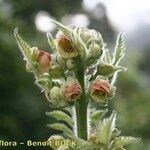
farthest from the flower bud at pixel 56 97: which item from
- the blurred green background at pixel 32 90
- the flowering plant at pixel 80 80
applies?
the blurred green background at pixel 32 90

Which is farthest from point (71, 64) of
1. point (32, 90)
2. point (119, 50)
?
point (32, 90)

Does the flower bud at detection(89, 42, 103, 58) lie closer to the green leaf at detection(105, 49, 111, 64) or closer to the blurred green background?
the green leaf at detection(105, 49, 111, 64)

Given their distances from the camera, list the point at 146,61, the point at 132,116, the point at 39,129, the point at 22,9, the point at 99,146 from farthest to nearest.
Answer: the point at 146,61 → the point at 22,9 → the point at 132,116 → the point at 39,129 → the point at 99,146

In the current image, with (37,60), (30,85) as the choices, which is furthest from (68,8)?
(37,60)

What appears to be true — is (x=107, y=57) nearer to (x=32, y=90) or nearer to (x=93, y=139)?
(x=93, y=139)

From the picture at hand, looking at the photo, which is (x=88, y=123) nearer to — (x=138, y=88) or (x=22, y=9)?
(x=138, y=88)

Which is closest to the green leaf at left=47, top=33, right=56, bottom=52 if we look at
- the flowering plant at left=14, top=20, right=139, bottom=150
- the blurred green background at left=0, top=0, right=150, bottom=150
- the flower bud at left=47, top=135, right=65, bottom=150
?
the flowering plant at left=14, top=20, right=139, bottom=150
